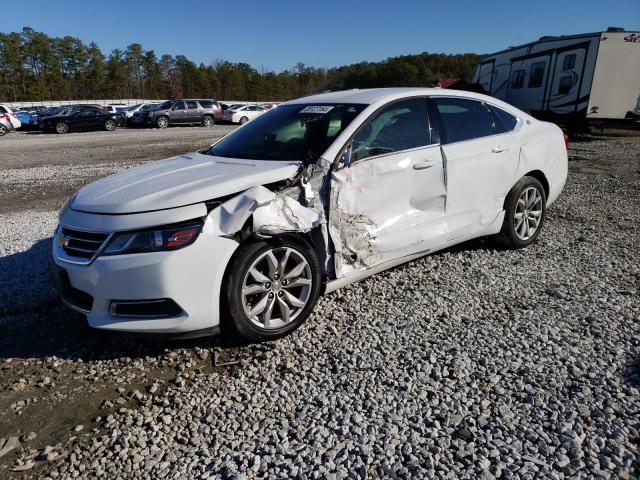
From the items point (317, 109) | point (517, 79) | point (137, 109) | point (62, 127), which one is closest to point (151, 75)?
point (137, 109)

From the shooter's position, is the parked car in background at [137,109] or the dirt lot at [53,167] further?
the parked car in background at [137,109]

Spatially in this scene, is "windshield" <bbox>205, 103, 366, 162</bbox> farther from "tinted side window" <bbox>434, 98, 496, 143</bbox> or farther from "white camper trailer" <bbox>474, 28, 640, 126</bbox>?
"white camper trailer" <bbox>474, 28, 640, 126</bbox>

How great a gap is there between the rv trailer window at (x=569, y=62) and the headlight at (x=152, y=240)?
16.1 metres

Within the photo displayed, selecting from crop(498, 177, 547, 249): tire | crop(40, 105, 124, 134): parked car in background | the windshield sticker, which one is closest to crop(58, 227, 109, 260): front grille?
the windshield sticker

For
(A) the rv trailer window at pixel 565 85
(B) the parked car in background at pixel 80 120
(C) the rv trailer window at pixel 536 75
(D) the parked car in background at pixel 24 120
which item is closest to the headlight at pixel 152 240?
(A) the rv trailer window at pixel 565 85

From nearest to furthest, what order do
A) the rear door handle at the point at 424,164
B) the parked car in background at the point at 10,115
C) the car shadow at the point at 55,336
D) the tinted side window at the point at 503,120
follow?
the car shadow at the point at 55,336
the rear door handle at the point at 424,164
the tinted side window at the point at 503,120
the parked car in background at the point at 10,115

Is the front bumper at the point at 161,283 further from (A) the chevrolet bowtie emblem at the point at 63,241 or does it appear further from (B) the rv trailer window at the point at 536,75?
(B) the rv trailer window at the point at 536,75

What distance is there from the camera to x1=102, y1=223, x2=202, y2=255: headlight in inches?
112

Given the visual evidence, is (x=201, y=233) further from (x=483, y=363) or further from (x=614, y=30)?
(x=614, y=30)

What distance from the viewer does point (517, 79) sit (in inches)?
727

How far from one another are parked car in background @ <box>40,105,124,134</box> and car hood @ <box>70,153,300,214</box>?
27.3 metres

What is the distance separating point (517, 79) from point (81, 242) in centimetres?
1897

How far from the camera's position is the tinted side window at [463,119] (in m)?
4.19

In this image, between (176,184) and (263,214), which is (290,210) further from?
(176,184)
